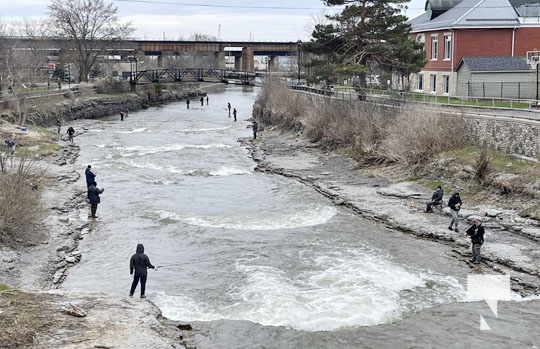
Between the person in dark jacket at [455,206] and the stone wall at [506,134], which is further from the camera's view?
the stone wall at [506,134]

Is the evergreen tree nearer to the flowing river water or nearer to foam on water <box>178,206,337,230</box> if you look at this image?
the flowing river water

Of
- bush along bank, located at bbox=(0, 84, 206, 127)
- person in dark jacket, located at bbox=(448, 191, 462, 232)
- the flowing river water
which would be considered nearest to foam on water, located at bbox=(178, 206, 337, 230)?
the flowing river water

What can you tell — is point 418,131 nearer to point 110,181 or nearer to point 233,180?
point 233,180

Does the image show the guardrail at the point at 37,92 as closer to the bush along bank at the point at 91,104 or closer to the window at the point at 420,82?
the bush along bank at the point at 91,104

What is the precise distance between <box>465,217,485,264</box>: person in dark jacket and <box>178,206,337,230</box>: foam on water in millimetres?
6997

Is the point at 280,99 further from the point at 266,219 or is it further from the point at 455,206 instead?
the point at 455,206

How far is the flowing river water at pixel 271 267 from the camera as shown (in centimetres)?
1569

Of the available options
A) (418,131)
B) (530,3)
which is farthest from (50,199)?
(530,3)

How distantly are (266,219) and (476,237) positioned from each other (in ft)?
30.3

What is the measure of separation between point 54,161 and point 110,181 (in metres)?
6.16

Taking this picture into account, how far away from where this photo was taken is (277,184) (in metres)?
33.7

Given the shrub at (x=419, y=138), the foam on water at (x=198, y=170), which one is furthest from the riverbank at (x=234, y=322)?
the shrub at (x=419, y=138)

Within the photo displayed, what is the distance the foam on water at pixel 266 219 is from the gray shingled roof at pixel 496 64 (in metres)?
22.5

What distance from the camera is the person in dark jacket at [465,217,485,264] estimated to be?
→ 19984 millimetres
